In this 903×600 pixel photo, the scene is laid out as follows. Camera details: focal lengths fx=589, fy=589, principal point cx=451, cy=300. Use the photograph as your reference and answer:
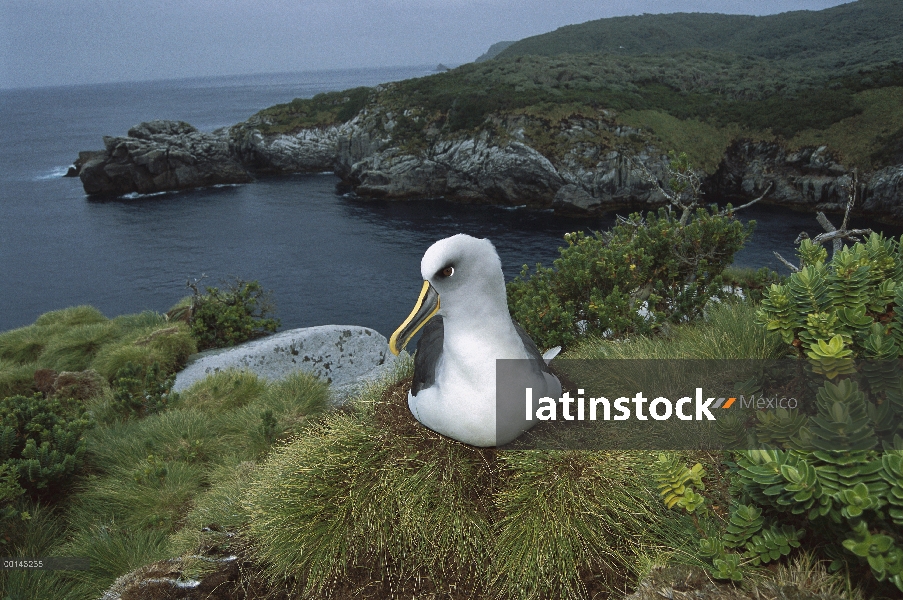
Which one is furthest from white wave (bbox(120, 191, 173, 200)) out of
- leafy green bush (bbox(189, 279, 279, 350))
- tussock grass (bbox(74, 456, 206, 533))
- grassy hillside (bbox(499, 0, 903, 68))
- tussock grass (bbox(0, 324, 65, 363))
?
grassy hillside (bbox(499, 0, 903, 68))

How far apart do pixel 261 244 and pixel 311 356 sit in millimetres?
32200

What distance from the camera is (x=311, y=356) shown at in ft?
47.1

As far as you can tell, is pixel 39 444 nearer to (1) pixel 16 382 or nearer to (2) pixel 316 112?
(1) pixel 16 382

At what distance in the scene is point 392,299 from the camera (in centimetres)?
3281

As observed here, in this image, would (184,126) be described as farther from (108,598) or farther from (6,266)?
(108,598)

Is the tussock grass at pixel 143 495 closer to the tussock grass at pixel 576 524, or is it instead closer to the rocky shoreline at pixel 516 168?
the tussock grass at pixel 576 524

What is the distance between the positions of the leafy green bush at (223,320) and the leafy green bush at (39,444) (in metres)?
7.81

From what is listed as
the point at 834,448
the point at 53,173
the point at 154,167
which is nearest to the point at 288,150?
the point at 154,167

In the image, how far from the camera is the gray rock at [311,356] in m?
14.0

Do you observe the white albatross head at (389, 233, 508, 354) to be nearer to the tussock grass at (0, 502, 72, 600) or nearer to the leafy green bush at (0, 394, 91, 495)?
the tussock grass at (0, 502, 72, 600)

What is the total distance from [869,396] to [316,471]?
4152 mm

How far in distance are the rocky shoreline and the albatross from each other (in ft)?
150

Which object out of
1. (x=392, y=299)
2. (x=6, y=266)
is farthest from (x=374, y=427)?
(x=6, y=266)

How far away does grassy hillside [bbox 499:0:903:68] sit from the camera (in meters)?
87.9
